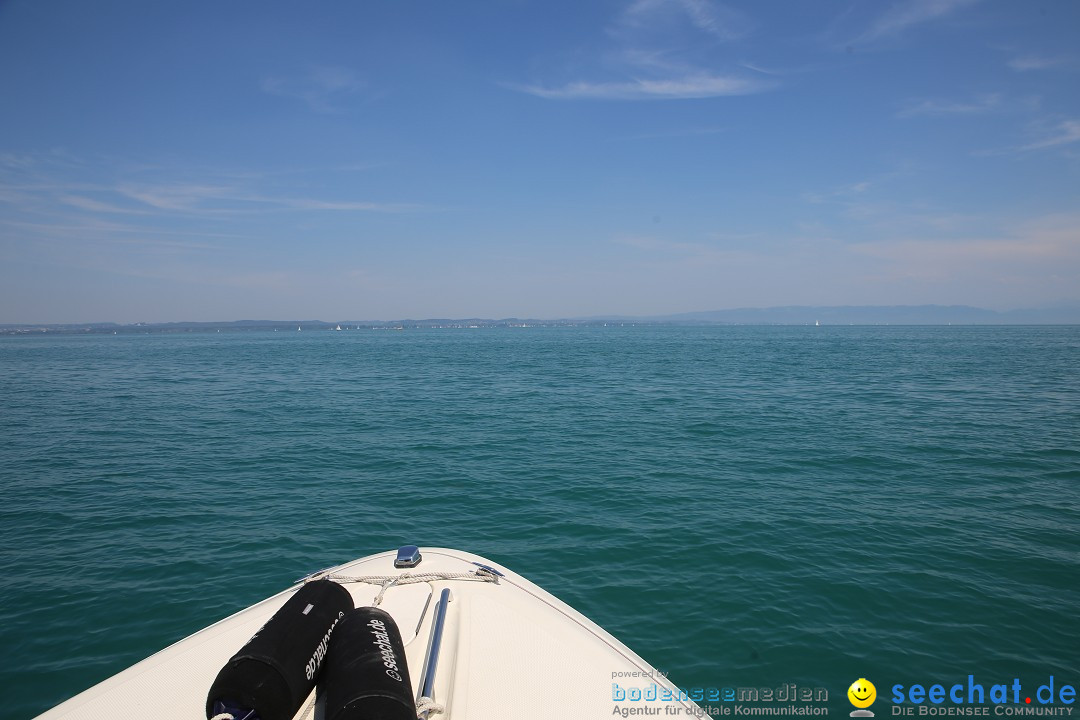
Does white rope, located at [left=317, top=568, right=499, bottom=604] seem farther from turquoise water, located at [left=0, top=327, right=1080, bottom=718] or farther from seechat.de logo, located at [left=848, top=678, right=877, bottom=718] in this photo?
seechat.de logo, located at [left=848, top=678, right=877, bottom=718]

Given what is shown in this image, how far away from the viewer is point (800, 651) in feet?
27.7

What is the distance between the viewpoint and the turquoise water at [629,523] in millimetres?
8773

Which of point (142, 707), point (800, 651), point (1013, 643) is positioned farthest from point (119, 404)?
point (1013, 643)

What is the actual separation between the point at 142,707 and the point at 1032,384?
167 ft

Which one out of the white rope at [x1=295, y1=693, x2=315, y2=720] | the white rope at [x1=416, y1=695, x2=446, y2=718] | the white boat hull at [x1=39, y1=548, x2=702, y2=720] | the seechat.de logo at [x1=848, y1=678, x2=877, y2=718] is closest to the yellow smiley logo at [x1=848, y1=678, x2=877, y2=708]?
the seechat.de logo at [x1=848, y1=678, x2=877, y2=718]

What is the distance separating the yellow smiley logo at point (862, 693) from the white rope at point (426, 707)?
6.11 m

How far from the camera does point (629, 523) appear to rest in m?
13.7

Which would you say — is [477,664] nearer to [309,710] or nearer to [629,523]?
[309,710]

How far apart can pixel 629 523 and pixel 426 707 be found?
9866 millimetres

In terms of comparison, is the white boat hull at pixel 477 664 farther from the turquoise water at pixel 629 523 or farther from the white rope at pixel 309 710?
the turquoise water at pixel 629 523

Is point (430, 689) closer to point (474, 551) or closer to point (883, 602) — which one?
point (474, 551)

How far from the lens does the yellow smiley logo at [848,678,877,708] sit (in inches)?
294

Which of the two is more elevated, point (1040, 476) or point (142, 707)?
point (142, 707)

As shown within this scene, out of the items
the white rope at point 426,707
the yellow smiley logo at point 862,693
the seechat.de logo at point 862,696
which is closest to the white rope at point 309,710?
the white rope at point 426,707
